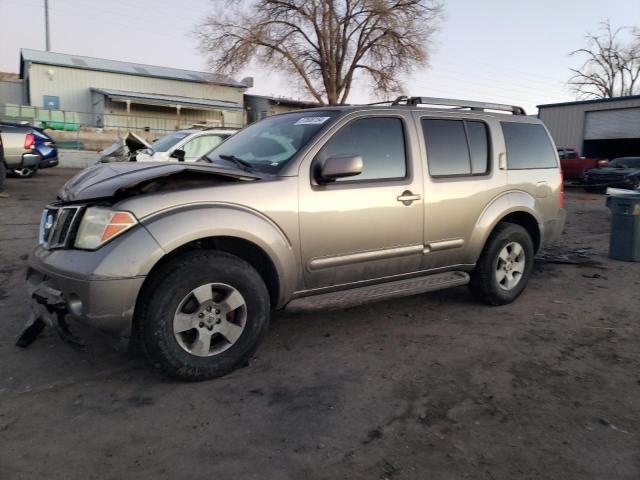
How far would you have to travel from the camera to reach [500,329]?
4.40 metres

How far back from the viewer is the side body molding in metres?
4.68

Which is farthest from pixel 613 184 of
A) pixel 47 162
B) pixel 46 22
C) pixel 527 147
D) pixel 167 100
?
pixel 46 22

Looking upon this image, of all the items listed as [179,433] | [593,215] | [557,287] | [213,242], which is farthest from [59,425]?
[593,215]

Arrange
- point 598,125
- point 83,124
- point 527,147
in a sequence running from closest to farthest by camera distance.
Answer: point 527,147 → point 598,125 → point 83,124

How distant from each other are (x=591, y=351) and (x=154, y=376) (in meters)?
3.23

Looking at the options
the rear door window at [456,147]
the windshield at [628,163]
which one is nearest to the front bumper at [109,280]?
the rear door window at [456,147]

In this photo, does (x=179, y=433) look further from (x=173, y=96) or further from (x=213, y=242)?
(x=173, y=96)

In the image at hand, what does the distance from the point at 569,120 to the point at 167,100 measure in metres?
27.0

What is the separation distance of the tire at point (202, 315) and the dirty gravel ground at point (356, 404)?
0.57ft

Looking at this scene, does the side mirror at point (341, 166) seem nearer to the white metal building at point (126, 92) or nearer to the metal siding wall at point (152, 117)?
the white metal building at point (126, 92)

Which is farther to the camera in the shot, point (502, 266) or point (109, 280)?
point (502, 266)

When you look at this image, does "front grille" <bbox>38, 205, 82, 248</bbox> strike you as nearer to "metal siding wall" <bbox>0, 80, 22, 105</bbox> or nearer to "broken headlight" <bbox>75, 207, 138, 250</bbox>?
"broken headlight" <bbox>75, 207, 138, 250</bbox>

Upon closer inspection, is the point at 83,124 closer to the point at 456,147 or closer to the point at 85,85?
the point at 85,85

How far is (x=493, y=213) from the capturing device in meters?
4.77
